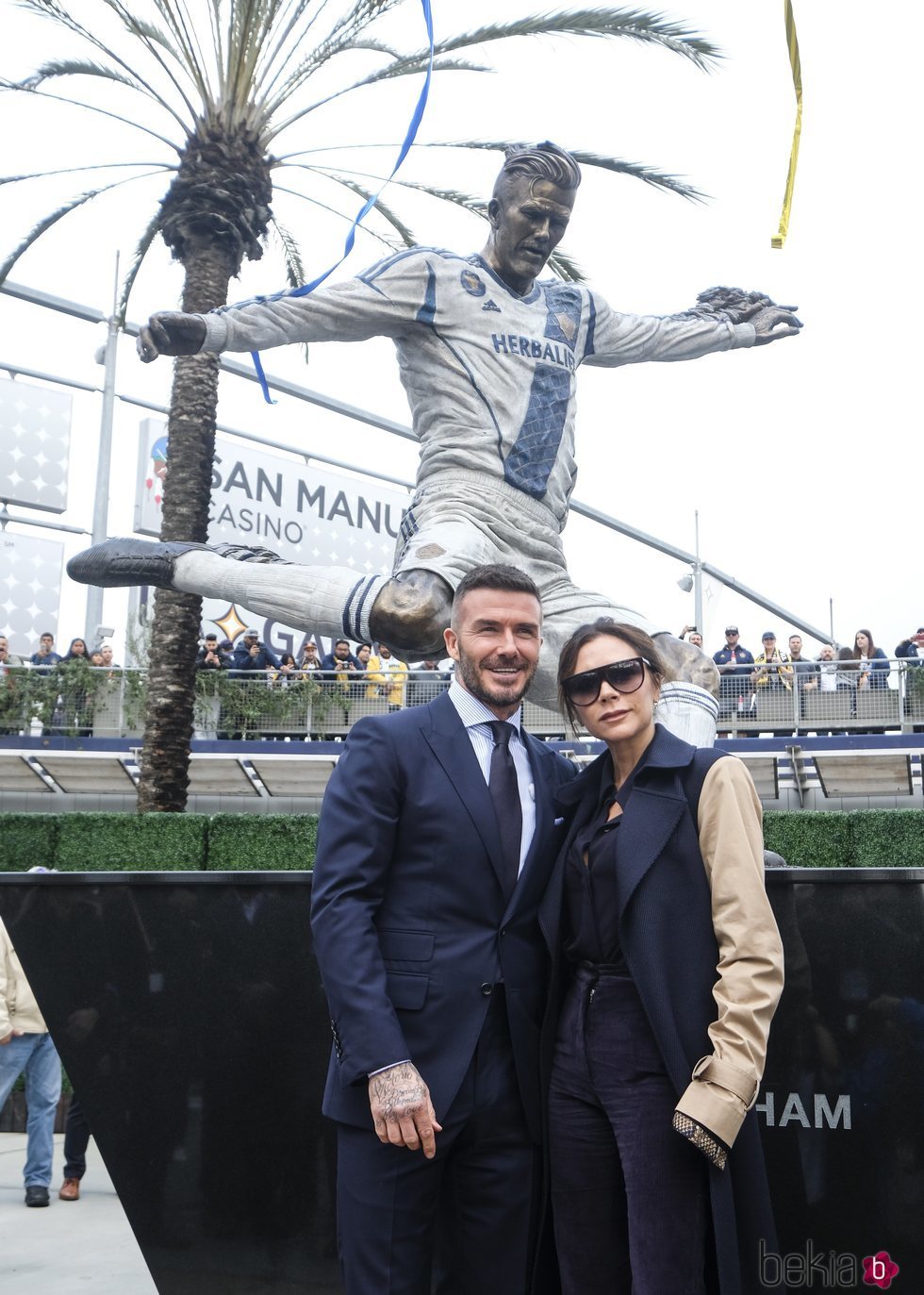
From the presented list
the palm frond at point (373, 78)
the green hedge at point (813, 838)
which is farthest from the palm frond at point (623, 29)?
the green hedge at point (813, 838)

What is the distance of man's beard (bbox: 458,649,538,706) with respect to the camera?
267 cm

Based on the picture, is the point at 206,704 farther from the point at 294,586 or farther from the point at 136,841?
the point at 294,586

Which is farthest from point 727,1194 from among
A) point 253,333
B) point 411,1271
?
point 253,333

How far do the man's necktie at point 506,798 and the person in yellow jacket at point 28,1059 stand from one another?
4342 mm

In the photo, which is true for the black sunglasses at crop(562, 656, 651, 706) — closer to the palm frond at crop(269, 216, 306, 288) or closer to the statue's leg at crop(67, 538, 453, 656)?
the statue's leg at crop(67, 538, 453, 656)

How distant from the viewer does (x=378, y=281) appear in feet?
12.4

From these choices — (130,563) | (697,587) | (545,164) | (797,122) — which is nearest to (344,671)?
(697,587)

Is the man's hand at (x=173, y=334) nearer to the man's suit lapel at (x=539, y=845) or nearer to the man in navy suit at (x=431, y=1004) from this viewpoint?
the man in navy suit at (x=431, y=1004)

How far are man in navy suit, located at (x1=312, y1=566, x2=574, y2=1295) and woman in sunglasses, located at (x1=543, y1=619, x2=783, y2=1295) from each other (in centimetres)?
9

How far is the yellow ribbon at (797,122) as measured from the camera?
295cm

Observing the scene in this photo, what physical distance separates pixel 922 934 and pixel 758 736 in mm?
13872

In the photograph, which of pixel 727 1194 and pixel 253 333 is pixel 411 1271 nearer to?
pixel 727 1194

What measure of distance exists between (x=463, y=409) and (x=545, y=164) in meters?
0.74

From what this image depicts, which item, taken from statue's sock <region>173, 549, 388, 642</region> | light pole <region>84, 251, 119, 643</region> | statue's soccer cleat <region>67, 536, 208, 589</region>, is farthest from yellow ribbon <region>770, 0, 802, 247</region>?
light pole <region>84, 251, 119, 643</region>
